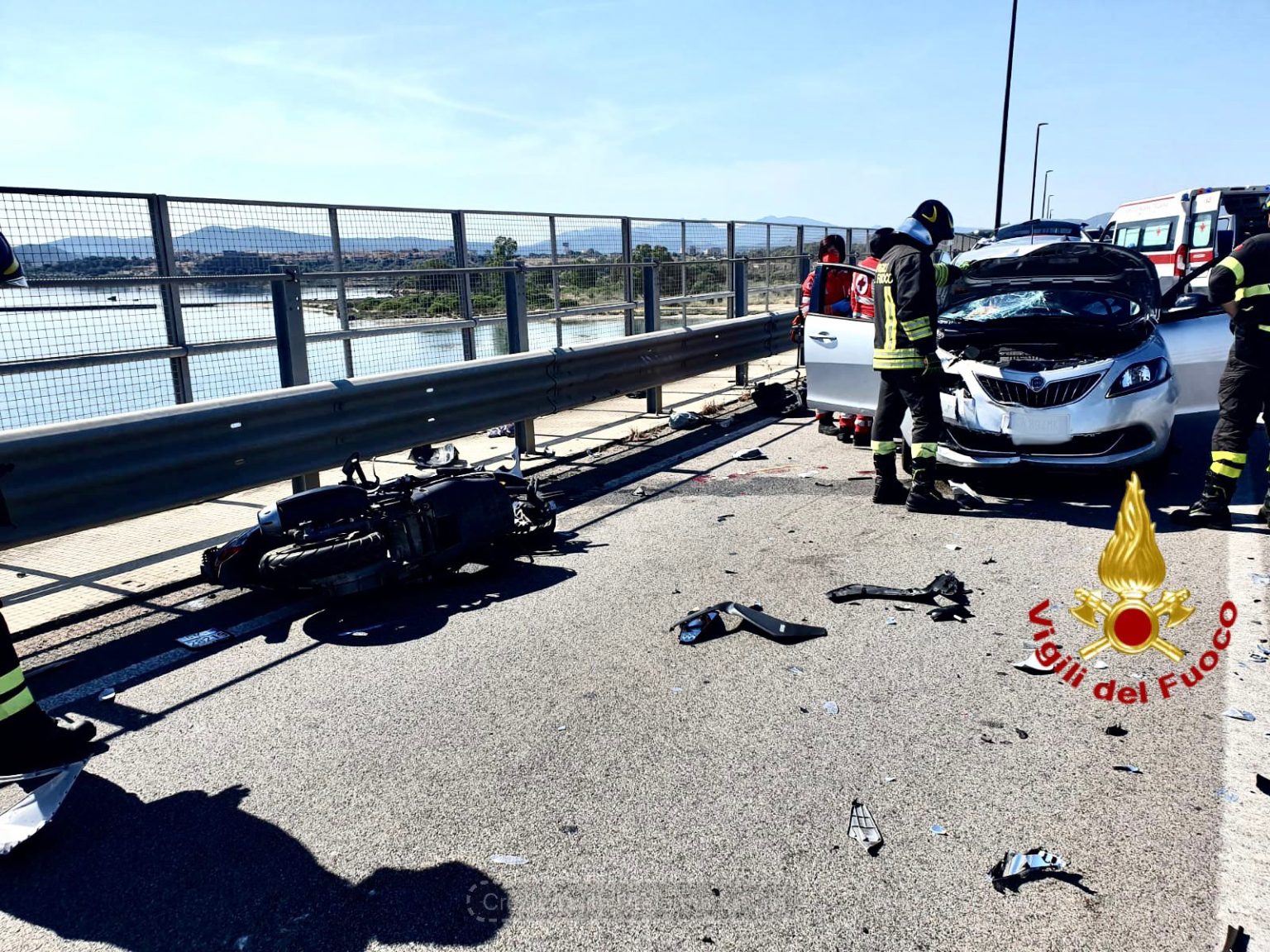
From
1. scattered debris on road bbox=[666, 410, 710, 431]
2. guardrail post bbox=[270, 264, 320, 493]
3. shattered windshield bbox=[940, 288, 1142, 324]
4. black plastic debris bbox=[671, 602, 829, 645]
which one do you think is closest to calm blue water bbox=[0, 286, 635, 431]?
guardrail post bbox=[270, 264, 320, 493]

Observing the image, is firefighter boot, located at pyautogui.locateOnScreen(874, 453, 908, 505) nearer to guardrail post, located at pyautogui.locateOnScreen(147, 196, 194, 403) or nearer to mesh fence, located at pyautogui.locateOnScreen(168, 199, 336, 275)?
guardrail post, located at pyautogui.locateOnScreen(147, 196, 194, 403)

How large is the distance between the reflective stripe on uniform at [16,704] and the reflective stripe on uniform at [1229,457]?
5.97 metres

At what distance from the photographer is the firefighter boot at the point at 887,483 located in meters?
6.54

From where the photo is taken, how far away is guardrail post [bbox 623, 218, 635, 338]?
11.5 meters

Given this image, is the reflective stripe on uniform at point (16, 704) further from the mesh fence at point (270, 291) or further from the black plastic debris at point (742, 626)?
the mesh fence at point (270, 291)

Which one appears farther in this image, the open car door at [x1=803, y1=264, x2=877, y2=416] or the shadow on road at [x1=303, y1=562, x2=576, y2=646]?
the open car door at [x1=803, y1=264, x2=877, y2=416]

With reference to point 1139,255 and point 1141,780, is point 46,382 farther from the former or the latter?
point 1139,255

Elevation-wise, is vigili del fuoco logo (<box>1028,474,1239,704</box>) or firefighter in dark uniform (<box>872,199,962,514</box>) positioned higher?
firefighter in dark uniform (<box>872,199,962,514</box>)

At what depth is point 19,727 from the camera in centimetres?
314

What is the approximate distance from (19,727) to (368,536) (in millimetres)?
1806

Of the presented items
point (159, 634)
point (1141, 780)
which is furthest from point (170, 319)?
A: point (1141, 780)

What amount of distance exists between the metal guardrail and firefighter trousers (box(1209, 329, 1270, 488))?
474 cm

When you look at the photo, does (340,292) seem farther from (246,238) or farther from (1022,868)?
(1022,868)

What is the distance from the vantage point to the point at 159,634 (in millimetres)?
4523
